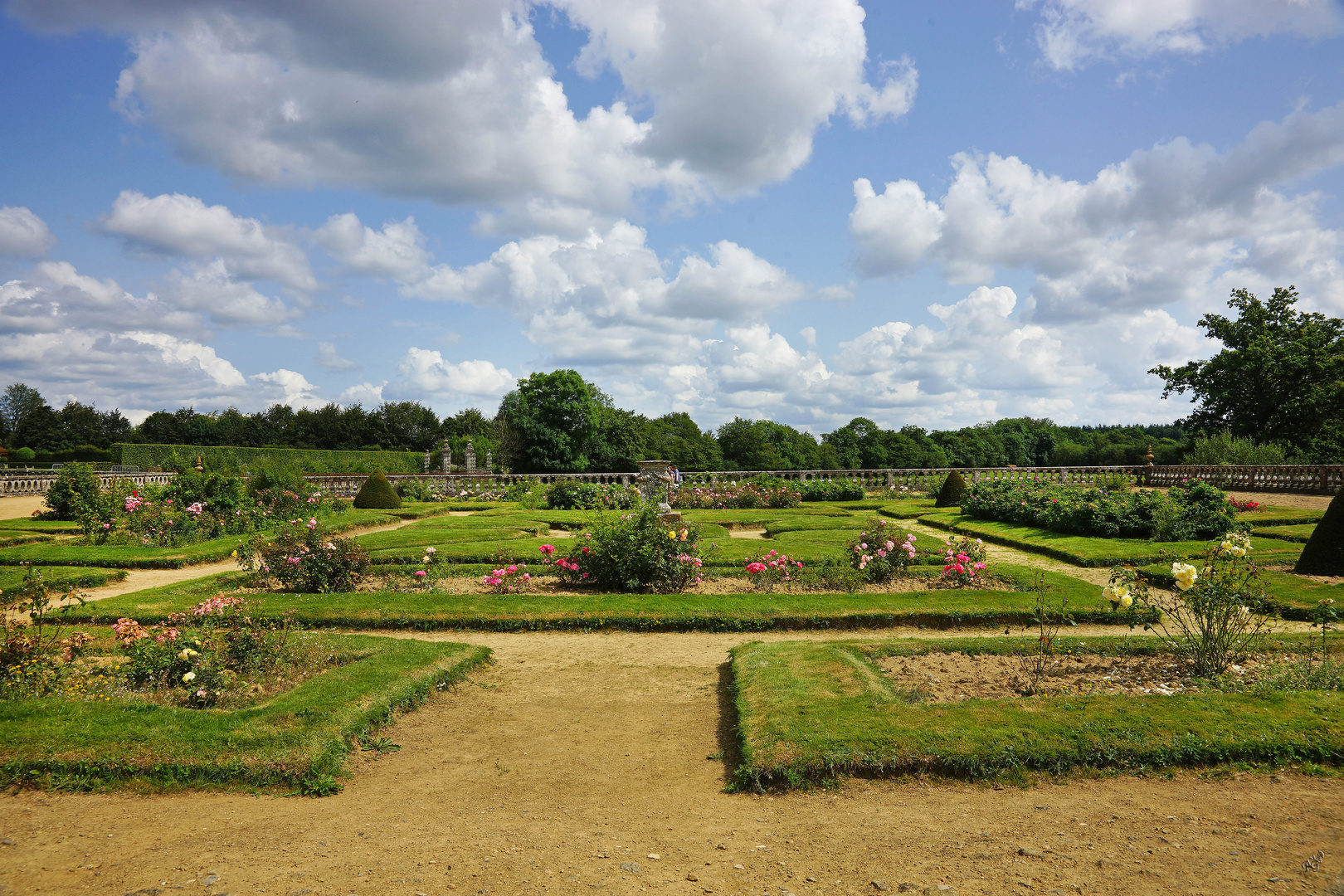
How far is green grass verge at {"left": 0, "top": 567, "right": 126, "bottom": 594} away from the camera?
1027 centimetres

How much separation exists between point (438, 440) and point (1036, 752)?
65855 millimetres

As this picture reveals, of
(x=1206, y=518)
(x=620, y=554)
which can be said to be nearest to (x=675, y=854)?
(x=620, y=554)

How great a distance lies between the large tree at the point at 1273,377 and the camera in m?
32.4

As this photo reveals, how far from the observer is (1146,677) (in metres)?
6.01

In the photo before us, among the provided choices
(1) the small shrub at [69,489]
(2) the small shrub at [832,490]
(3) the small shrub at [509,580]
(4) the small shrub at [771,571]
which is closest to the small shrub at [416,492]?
(1) the small shrub at [69,489]

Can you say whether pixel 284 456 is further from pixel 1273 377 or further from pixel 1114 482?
pixel 1273 377

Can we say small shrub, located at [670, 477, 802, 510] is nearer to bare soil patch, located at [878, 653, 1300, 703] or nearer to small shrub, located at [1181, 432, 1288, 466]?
bare soil patch, located at [878, 653, 1300, 703]

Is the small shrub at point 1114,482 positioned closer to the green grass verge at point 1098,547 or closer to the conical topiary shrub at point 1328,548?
the green grass verge at point 1098,547

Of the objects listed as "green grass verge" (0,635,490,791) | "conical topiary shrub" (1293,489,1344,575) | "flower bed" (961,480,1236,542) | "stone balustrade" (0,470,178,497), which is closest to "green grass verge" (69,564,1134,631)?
"green grass verge" (0,635,490,791)

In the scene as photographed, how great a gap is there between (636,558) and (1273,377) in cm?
3941

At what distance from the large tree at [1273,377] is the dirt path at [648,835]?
120 ft

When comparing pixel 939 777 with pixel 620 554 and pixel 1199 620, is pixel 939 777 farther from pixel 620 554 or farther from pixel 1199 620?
pixel 620 554

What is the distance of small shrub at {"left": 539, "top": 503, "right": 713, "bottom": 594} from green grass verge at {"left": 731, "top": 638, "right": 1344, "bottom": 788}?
4.55 meters

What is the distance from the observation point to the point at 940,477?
2689 centimetres
